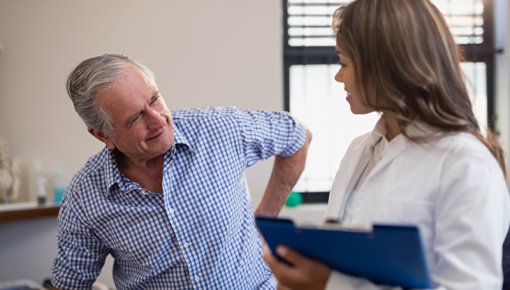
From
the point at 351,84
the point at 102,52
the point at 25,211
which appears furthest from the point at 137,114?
the point at 102,52

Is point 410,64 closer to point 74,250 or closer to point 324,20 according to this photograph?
point 74,250

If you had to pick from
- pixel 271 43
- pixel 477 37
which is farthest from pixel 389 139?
pixel 477 37

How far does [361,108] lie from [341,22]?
0.16 metres

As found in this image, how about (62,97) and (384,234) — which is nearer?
(384,234)

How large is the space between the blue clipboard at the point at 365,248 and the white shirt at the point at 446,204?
1.4 inches

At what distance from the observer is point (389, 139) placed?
4.21ft

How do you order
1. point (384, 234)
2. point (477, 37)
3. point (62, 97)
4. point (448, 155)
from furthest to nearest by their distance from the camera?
point (477, 37) → point (62, 97) → point (448, 155) → point (384, 234)

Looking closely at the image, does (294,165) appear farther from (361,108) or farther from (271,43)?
(271,43)

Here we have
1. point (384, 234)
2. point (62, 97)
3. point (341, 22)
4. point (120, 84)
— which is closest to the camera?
point (384, 234)

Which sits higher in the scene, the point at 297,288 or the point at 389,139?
the point at 389,139

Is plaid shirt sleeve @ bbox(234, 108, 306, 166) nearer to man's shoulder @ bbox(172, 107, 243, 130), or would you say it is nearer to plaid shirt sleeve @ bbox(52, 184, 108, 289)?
man's shoulder @ bbox(172, 107, 243, 130)

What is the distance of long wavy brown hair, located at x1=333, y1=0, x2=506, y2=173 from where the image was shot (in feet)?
3.66

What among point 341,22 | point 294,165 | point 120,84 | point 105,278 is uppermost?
point 341,22

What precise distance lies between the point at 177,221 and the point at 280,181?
486mm
